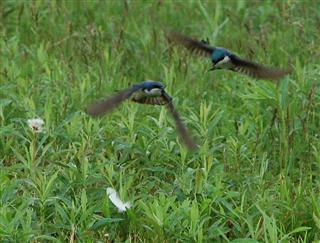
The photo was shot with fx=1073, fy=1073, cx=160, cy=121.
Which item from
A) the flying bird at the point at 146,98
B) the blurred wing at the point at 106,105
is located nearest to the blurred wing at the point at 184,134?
the flying bird at the point at 146,98

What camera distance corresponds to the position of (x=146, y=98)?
16.0 feet

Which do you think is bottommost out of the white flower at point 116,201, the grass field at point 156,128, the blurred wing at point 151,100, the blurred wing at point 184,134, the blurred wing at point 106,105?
the grass field at point 156,128

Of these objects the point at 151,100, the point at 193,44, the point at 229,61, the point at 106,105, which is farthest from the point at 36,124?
the point at 229,61

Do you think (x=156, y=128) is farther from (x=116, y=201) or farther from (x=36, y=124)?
(x=116, y=201)

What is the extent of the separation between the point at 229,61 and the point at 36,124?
38.1 inches

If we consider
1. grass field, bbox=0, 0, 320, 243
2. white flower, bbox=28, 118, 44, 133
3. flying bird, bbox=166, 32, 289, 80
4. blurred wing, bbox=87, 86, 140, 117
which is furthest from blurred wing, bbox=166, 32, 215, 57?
white flower, bbox=28, 118, 44, 133

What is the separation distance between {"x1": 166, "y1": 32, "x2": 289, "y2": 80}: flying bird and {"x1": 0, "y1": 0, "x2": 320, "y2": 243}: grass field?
0.33m

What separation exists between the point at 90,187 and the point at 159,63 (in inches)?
79.1

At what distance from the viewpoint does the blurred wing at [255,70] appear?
4961mm

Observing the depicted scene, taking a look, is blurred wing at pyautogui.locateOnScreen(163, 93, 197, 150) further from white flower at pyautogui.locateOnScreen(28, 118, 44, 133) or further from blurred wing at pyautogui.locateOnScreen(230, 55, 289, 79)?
white flower at pyautogui.locateOnScreen(28, 118, 44, 133)

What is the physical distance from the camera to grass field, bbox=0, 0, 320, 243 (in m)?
4.58

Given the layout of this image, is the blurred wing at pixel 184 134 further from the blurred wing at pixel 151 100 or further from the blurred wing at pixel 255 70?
the blurred wing at pixel 255 70

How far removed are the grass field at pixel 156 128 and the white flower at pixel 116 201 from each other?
31 mm

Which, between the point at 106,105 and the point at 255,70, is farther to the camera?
the point at 255,70
